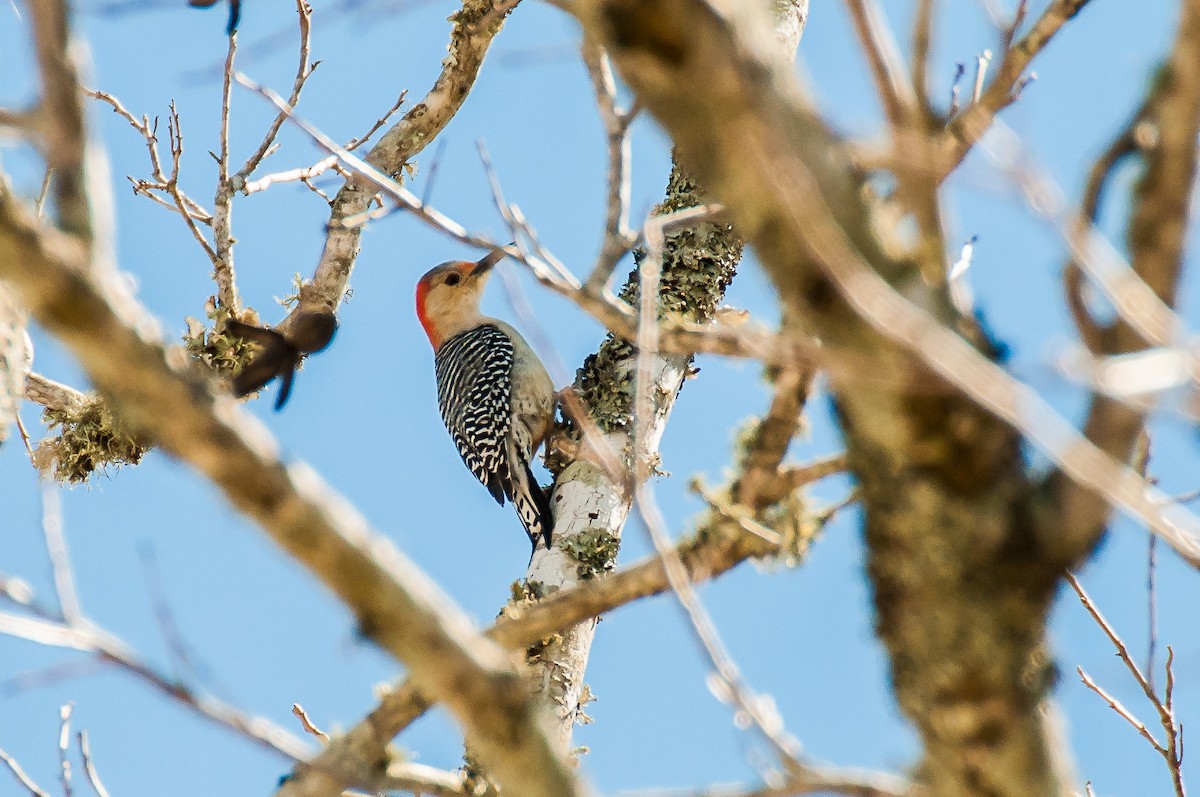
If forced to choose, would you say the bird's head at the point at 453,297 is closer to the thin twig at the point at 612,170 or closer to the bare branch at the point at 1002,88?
the thin twig at the point at 612,170

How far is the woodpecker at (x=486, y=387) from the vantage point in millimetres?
7867

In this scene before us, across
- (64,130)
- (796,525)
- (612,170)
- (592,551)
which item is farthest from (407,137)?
(64,130)

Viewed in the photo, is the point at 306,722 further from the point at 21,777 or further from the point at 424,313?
the point at 424,313

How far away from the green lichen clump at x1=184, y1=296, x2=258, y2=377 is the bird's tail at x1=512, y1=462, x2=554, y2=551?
1.76m

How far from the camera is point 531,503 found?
6793 millimetres

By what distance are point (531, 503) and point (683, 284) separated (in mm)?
1693

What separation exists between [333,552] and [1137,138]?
4.71ft

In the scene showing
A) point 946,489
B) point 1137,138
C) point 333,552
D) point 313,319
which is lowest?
point 333,552

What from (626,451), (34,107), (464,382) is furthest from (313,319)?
(34,107)

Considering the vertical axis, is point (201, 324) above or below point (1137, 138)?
above

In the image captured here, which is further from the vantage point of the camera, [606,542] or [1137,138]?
[606,542]

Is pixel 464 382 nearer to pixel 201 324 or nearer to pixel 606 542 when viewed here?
pixel 201 324

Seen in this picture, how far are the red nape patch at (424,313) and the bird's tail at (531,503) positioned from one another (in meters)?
3.47

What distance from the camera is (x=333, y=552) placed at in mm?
1861
